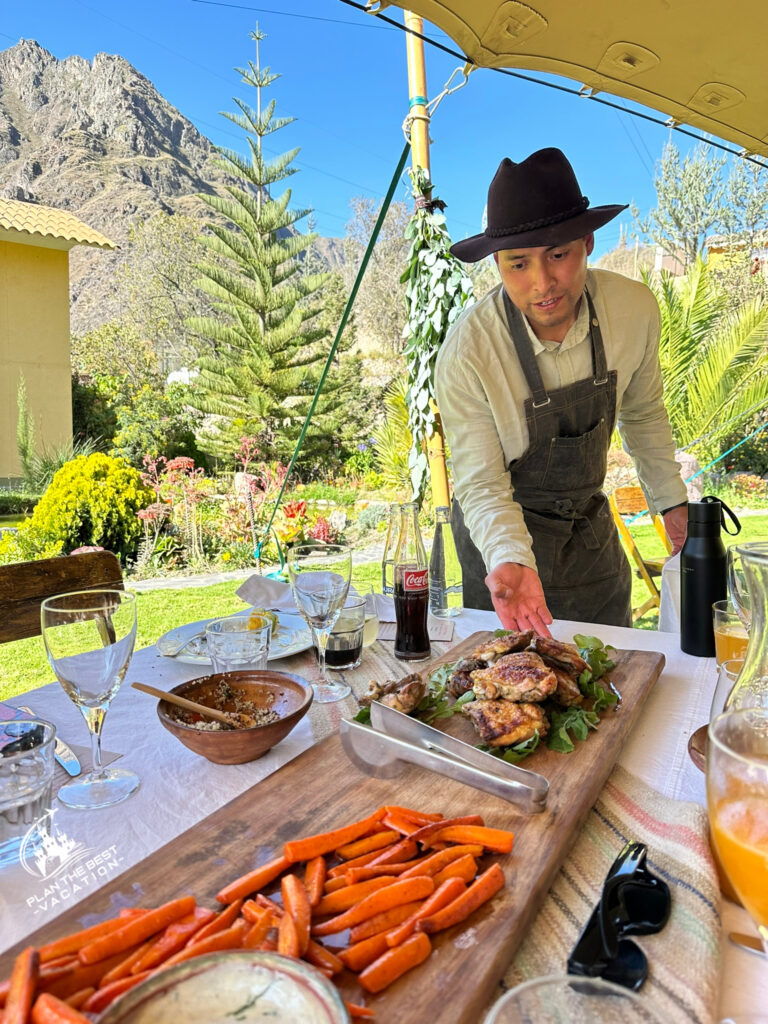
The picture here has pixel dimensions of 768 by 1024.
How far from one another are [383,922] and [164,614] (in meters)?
5.31

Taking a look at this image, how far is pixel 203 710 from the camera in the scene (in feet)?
3.42

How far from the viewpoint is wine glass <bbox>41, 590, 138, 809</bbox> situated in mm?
964

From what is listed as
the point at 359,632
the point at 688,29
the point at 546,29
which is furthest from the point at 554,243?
the point at 359,632

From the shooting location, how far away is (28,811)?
874 mm

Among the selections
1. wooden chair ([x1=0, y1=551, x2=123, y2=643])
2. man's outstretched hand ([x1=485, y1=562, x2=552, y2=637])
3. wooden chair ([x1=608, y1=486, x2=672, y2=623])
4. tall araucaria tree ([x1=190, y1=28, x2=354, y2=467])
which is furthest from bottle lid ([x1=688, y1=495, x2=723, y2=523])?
tall araucaria tree ([x1=190, y1=28, x2=354, y2=467])

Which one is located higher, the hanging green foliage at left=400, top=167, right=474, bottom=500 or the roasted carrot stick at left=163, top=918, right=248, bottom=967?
the hanging green foliage at left=400, top=167, right=474, bottom=500

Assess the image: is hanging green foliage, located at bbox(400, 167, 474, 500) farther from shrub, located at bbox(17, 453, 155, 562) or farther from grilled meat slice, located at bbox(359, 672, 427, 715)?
grilled meat slice, located at bbox(359, 672, 427, 715)

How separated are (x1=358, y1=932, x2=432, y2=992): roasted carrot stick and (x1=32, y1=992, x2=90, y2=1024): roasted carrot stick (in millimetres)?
217

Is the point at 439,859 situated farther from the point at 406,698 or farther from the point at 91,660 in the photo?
the point at 91,660

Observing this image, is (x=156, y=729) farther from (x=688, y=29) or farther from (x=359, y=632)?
(x=688, y=29)

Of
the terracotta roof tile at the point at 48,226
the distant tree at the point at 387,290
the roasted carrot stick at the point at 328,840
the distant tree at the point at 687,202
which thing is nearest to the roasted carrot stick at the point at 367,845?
the roasted carrot stick at the point at 328,840

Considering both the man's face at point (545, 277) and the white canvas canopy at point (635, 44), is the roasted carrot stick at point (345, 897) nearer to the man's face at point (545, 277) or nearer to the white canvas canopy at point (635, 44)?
the man's face at point (545, 277)

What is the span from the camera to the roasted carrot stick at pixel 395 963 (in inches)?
22.9

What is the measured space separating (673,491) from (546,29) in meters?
1.56
